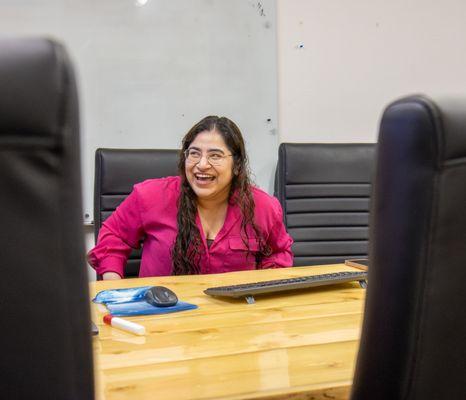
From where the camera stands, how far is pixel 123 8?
245 centimetres

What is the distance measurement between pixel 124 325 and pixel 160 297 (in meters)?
0.17

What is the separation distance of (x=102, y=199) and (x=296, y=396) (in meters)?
1.41

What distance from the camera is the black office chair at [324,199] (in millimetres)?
2324

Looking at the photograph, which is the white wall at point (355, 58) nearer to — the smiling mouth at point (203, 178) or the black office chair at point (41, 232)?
the smiling mouth at point (203, 178)

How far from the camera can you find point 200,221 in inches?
76.3

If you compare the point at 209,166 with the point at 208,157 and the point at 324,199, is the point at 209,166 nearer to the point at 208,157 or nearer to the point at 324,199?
the point at 208,157

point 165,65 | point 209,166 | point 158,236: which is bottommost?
point 158,236

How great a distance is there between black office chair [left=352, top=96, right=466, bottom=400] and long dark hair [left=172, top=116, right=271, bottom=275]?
132 centimetres

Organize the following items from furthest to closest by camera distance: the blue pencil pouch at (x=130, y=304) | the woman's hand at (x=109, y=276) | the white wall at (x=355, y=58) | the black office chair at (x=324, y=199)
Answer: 1. the white wall at (x=355, y=58)
2. the black office chair at (x=324, y=199)
3. the woman's hand at (x=109, y=276)
4. the blue pencil pouch at (x=130, y=304)

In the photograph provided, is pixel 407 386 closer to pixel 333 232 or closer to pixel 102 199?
pixel 102 199

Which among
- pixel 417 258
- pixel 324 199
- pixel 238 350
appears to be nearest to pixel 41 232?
pixel 417 258

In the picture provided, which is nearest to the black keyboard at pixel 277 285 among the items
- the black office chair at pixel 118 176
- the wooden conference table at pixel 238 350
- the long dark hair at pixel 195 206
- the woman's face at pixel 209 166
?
the wooden conference table at pixel 238 350

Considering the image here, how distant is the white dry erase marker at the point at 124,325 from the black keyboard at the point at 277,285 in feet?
0.85

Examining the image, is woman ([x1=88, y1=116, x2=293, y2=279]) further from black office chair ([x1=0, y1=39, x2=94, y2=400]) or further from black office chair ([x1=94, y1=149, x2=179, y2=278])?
black office chair ([x1=0, y1=39, x2=94, y2=400])
